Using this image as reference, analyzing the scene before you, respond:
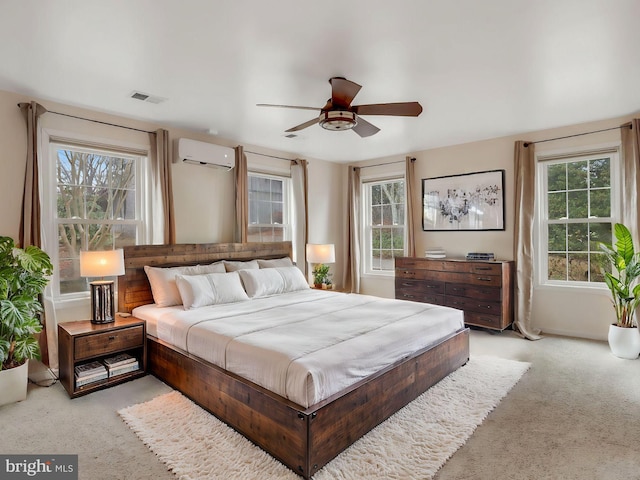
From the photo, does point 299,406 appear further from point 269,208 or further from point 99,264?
point 269,208

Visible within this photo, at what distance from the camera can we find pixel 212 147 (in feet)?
14.8

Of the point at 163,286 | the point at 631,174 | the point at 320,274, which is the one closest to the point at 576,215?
the point at 631,174

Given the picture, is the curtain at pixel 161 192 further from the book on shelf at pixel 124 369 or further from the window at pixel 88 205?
the book on shelf at pixel 124 369

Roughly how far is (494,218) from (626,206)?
4.61 ft

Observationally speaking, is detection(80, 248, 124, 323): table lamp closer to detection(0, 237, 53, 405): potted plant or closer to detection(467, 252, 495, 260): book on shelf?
detection(0, 237, 53, 405): potted plant

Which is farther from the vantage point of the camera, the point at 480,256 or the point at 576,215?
the point at 480,256

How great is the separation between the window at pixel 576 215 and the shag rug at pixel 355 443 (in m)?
2.38

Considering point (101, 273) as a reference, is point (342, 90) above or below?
above

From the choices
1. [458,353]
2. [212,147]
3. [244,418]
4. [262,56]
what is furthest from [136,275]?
[458,353]

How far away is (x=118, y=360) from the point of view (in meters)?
3.26

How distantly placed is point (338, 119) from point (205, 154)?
7.16 feet

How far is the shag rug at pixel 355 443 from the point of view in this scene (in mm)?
2020

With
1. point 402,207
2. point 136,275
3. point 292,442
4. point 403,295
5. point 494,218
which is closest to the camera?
point 292,442

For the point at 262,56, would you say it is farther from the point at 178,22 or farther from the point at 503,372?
the point at 503,372
